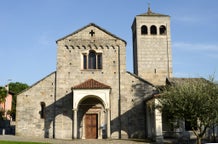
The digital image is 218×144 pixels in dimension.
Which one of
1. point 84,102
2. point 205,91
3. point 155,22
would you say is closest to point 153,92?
point 84,102

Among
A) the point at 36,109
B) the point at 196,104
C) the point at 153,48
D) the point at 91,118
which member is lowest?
the point at 91,118

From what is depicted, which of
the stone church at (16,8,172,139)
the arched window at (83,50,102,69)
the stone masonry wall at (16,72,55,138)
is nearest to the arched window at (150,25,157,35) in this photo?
the stone church at (16,8,172,139)

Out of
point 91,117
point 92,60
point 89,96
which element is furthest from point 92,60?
point 91,117

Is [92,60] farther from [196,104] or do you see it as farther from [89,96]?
[196,104]

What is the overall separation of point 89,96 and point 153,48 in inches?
613

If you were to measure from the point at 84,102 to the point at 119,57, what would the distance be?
5737mm

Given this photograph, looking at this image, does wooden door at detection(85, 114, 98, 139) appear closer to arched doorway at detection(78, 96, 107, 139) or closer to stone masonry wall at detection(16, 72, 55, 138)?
arched doorway at detection(78, 96, 107, 139)

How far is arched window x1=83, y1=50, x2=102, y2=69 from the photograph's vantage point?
30.1 m

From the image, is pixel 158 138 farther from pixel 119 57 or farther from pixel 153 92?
pixel 119 57

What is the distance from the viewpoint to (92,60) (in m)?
30.3

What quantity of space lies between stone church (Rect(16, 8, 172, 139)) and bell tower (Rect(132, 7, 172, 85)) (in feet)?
32.3

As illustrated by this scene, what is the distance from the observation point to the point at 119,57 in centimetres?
3008

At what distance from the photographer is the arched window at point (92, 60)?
3010 cm

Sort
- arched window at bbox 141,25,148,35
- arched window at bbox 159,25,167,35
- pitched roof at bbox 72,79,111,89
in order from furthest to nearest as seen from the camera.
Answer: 1. arched window at bbox 141,25,148,35
2. arched window at bbox 159,25,167,35
3. pitched roof at bbox 72,79,111,89
